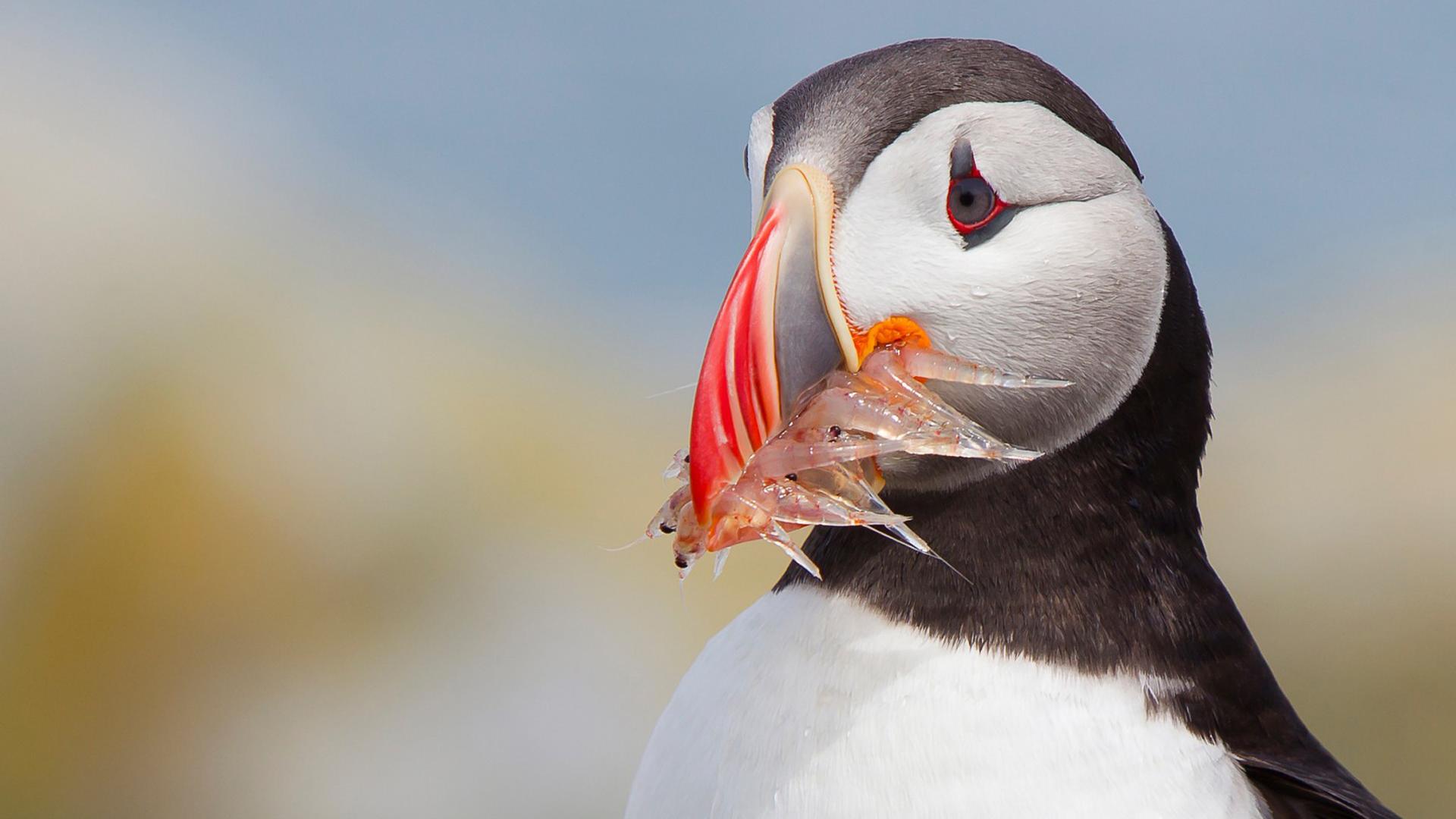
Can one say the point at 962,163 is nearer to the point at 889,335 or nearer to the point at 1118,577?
the point at 889,335

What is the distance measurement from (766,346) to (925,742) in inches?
14.2

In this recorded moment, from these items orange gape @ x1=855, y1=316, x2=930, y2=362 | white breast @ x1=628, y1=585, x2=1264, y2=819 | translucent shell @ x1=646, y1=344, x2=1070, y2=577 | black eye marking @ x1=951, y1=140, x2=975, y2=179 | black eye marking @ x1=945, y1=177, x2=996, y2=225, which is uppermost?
black eye marking @ x1=951, y1=140, x2=975, y2=179

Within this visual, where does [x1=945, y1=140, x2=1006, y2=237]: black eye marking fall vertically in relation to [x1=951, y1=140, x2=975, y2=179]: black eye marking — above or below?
below

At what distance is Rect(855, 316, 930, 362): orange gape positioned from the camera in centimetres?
113

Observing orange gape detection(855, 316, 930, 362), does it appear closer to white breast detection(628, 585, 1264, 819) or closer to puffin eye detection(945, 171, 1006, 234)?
puffin eye detection(945, 171, 1006, 234)

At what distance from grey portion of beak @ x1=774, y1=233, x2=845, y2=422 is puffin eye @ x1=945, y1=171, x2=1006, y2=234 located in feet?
0.43

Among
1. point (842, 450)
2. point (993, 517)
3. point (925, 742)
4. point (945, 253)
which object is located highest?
point (945, 253)

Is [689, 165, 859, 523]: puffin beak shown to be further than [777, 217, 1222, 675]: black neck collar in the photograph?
No

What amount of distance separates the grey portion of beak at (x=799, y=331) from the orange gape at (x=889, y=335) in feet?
0.08

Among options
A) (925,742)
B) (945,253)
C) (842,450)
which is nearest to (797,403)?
(842,450)

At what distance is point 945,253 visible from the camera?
3.72 feet

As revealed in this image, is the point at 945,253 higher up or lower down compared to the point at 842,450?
higher up

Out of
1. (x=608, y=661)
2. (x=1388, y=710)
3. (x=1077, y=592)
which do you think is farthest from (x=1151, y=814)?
(x=1388, y=710)

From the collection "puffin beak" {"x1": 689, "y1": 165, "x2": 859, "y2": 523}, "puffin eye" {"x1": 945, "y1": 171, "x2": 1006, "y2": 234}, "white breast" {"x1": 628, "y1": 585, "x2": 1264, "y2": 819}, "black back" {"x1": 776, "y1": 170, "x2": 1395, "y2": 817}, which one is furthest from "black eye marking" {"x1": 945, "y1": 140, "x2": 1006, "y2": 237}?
"white breast" {"x1": 628, "y1": 585, "x2": 1264, "y2": 819}
